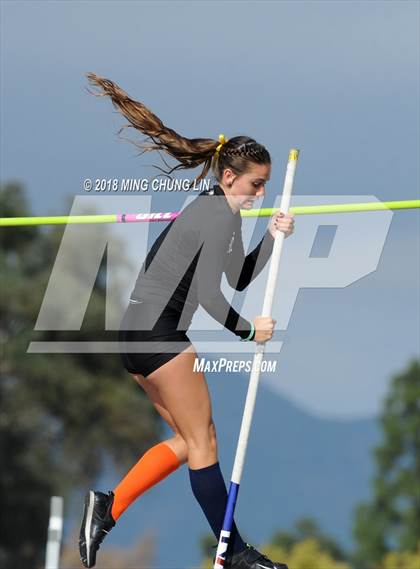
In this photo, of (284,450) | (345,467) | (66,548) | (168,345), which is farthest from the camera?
(284,450)

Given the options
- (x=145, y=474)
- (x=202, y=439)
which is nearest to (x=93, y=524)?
(x=145, y=474)

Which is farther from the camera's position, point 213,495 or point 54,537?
point 54,537

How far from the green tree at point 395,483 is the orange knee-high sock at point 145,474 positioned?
46.8 feet

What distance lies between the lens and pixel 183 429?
16.8ft

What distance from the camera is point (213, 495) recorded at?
521 centimetres

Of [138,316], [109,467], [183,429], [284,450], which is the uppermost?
[284,450]

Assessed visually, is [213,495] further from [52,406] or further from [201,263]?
[52,406]

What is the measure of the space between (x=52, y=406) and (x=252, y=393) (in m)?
17.9

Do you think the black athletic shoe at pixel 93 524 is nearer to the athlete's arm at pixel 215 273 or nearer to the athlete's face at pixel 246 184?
the athlete's arm at pixel 215 273

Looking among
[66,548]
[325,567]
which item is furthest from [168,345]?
[66,548]

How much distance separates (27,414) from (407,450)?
674cm

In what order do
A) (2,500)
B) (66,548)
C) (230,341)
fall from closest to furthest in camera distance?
(230,341), (66,548), (2,500)

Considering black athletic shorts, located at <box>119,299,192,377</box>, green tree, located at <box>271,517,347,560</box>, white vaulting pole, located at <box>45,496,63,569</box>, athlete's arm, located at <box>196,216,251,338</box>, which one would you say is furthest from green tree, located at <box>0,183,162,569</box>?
athlete's arm, located at <box>196,216,251,338</box>

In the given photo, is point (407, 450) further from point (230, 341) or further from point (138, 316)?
point (138, 316)
